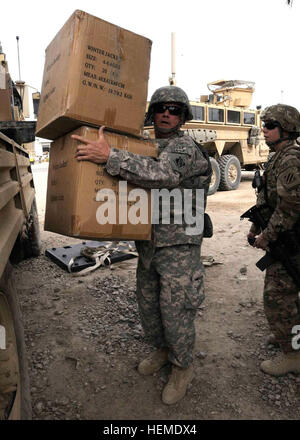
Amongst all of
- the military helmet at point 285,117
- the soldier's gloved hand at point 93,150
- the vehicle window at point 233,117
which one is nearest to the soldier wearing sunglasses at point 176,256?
the soldier's gloved hand at point 93,150

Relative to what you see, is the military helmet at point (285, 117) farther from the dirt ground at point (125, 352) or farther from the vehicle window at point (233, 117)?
the vehicle window at point (233, 117)

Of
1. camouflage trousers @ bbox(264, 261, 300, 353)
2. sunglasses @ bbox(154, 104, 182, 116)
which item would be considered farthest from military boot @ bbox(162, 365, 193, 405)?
sunglasses @ bbox(154, 104, 182, 116)

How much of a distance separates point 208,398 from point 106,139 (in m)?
1.51

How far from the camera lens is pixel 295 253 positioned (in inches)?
78.0

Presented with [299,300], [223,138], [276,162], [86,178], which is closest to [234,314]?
[299,300]

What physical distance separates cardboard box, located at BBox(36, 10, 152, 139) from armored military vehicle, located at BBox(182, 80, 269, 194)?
717 cm

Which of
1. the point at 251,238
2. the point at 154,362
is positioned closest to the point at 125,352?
the point at 154,362

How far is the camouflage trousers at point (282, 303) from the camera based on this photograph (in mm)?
2033

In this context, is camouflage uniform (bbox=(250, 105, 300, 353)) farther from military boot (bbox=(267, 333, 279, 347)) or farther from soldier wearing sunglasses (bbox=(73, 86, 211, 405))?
soldier wearing sunglasses (bbox=(73, 86, 211, 405))

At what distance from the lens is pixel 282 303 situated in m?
2.05

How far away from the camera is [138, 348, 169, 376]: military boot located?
207 cm

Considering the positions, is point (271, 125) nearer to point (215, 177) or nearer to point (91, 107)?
point (91, 107)

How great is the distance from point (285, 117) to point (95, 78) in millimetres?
1204

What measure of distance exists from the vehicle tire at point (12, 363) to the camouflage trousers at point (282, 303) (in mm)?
1462
